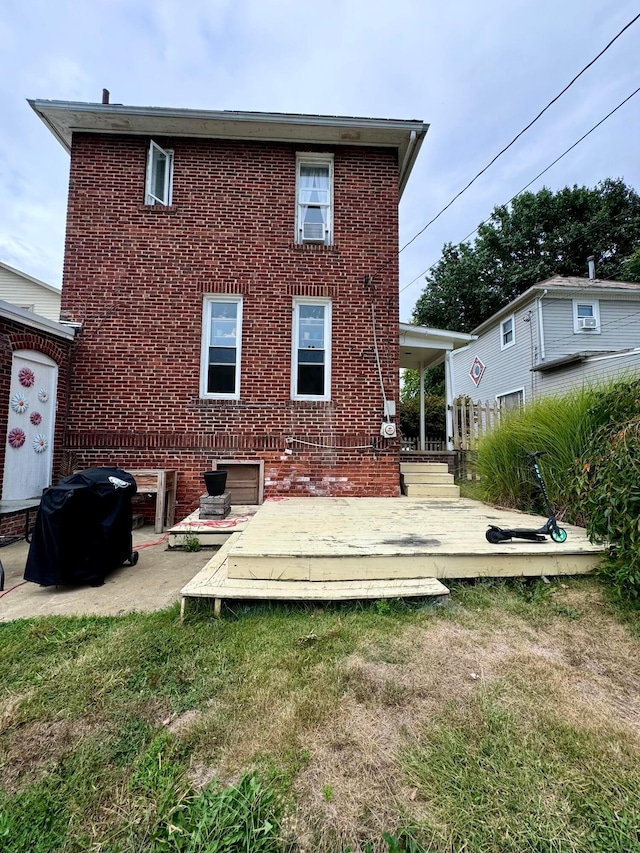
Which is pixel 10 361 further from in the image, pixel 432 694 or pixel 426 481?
pixel 426 481

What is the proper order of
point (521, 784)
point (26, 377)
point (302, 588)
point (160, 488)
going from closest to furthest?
point (521, 784), point (302, 588), point (26, 377), point (160, 488)

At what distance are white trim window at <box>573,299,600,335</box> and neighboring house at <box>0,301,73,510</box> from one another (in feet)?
51.6

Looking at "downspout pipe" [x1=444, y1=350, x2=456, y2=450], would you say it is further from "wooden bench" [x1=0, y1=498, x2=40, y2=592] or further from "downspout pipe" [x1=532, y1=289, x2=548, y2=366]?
"wooden bench" [x1=0, y1=498, x2=40, y2=592]

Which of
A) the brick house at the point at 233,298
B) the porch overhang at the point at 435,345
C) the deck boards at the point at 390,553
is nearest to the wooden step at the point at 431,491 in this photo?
the brick house at the point at 233,298

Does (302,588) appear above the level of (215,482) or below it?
below

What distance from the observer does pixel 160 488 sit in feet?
19.3

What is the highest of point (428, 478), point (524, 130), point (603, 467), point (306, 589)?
point (524, 130)

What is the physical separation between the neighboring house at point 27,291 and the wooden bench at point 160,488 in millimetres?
10184

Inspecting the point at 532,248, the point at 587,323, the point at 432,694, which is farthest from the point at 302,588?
the point at 532,248

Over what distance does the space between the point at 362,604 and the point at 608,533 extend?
1.98 metres

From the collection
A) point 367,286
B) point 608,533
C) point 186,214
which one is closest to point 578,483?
point 608,533

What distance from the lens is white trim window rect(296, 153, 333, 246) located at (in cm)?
711

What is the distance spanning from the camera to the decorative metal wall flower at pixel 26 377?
18.1 feet

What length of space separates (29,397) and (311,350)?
15.0ft
